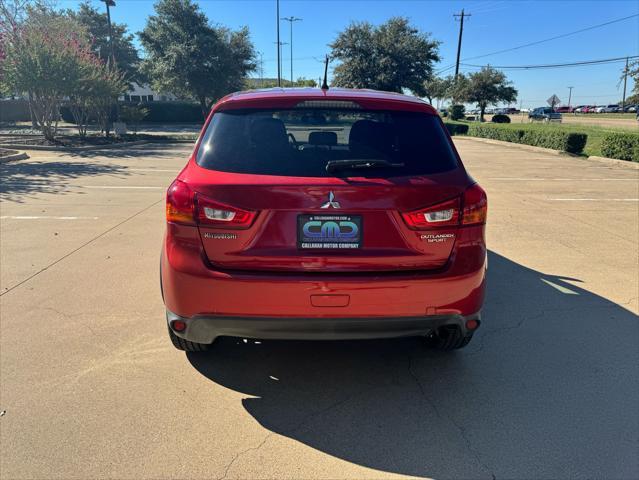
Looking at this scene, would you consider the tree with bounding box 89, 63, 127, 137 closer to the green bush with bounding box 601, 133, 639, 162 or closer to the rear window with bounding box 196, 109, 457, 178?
the rear window with bounding box 196, 109, 457, 178

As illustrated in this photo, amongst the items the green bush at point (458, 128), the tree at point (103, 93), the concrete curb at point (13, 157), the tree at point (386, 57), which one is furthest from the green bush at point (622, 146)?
the tree at point (386, 57)

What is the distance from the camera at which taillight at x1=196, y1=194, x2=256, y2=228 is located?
2400mm

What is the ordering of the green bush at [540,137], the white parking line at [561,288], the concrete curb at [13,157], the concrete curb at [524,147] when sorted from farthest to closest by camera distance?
1. the concrete curb at [524,147]
2. the green bush at [540,137]
3. the concrete curb at [13,157]
4. the white parking line at [561,288]

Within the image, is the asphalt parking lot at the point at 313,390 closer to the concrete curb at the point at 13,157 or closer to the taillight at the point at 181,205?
A: the taillight at the point at 181,205

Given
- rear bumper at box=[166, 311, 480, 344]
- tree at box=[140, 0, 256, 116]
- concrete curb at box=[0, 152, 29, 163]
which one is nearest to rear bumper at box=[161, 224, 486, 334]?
rear bumper at box=[166, 311, 480, 344]

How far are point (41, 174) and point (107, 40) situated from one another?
170 feet

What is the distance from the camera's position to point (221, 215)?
2.41 meters

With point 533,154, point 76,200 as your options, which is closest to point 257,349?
point 76,200

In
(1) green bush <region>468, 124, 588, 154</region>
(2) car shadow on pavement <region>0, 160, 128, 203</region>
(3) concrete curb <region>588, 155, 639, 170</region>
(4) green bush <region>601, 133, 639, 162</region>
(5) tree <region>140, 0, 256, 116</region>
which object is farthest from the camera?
(5) tree <region>140, 0, 256, 116</region>

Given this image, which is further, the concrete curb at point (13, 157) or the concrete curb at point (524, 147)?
the concrete curb at point (524, 147)

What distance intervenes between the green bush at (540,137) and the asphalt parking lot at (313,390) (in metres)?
16.2

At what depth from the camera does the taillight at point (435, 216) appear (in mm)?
2455

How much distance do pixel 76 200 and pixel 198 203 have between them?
740 cm

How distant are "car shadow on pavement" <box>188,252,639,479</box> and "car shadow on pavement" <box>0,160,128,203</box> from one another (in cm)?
774
